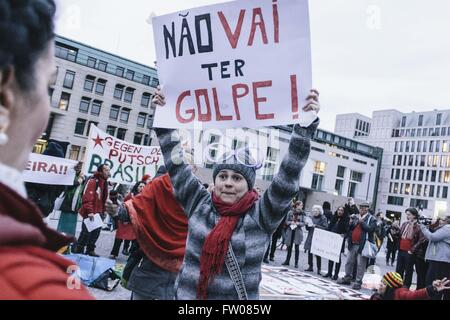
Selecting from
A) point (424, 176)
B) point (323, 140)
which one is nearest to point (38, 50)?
point (323, 140)

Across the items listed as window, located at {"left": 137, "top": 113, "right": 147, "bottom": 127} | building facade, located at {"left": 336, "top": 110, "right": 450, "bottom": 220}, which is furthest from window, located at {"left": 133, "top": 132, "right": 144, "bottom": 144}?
building facade, located at {"left": 336, "top": 110, "right": 450, "bottom": 220}

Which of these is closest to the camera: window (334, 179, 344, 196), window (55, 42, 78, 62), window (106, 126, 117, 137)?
window (55, 42, 78, 62)

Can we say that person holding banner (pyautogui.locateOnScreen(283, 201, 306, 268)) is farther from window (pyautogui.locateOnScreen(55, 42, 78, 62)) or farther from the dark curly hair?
window (pyautogui.locateOnScreen(55, 42, 78, 62))

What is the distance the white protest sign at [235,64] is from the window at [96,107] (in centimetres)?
4683

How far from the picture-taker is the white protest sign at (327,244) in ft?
31.2

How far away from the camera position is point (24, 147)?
79cm

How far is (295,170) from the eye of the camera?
95.2 inches

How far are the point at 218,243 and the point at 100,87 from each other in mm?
48090

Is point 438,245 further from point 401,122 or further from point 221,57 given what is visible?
point 401,122

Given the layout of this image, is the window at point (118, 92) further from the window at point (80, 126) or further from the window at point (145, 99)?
the window at point (80, 126)

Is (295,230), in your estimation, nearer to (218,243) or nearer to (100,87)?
(218,243)

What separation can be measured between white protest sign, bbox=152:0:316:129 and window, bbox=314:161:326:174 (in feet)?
223

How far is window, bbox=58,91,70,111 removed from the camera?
149 feet

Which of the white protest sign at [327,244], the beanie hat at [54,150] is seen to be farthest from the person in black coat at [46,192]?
the white protest sign at [327,244]
